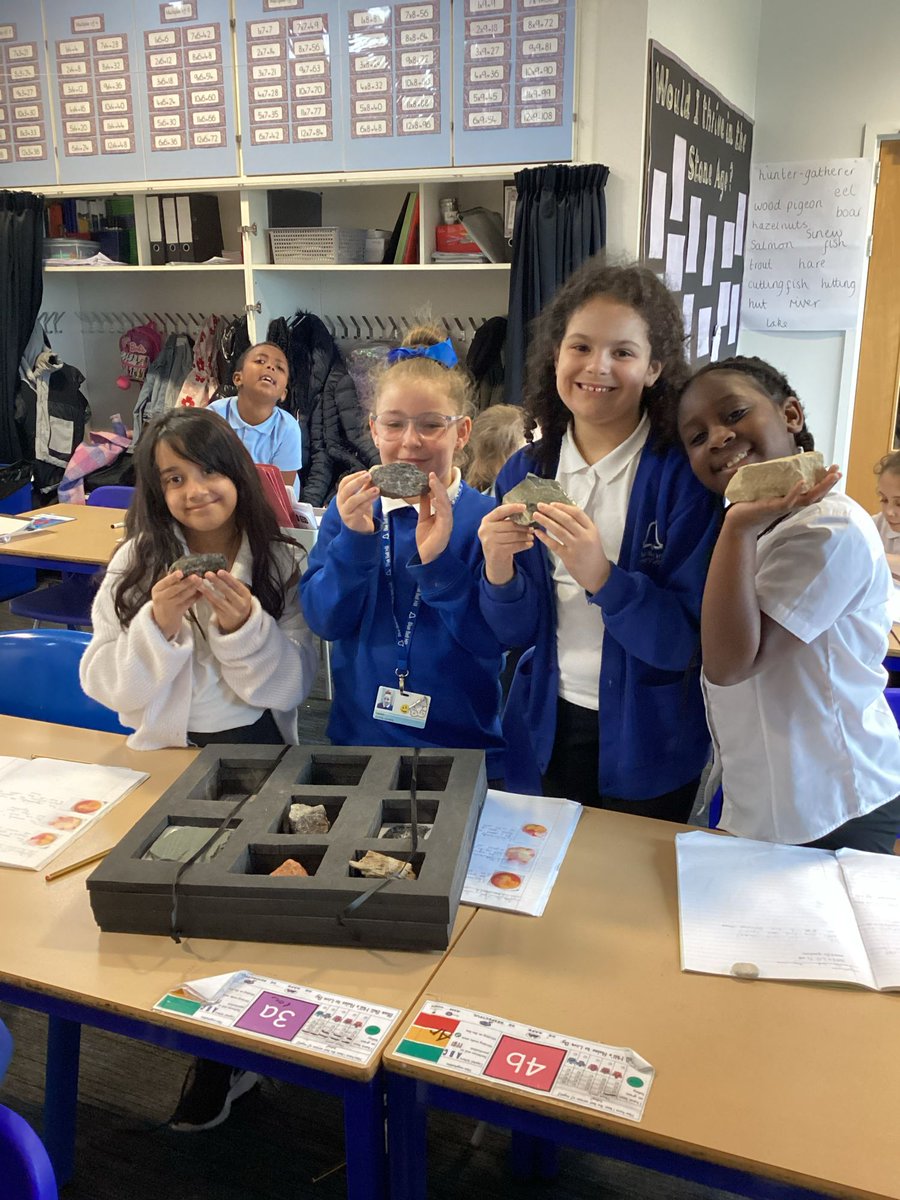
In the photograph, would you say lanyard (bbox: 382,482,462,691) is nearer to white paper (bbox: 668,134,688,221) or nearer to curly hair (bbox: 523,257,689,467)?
curly hair (bbox: 523,257,689,467)

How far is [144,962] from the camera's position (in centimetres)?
117

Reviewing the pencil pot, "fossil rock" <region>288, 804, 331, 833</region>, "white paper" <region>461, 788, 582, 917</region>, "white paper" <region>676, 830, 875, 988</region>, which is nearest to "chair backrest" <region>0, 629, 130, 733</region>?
"fossil rock" <region>288, 804, 331, 833</region>

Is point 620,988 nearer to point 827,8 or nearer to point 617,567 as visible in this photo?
point 617,567

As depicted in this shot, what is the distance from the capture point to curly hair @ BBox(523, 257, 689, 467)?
154 centimetres

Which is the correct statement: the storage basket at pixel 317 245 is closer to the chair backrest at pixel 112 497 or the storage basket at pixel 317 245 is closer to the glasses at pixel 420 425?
the chair backrest at pixel 112 497

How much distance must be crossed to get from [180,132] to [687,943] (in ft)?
15.3

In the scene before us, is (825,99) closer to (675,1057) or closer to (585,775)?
(585,775)

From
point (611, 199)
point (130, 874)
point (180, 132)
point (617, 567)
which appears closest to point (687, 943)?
point (617, 567)

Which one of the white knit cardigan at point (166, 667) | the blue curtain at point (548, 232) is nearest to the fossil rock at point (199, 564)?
the white knit cardigan at point (166, 667)

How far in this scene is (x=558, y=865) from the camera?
53.8 inches

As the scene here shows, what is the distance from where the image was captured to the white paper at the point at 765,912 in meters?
1.14

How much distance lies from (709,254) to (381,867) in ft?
13.4

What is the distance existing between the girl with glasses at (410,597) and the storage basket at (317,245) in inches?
121

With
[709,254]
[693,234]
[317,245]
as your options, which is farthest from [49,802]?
[709,254]
